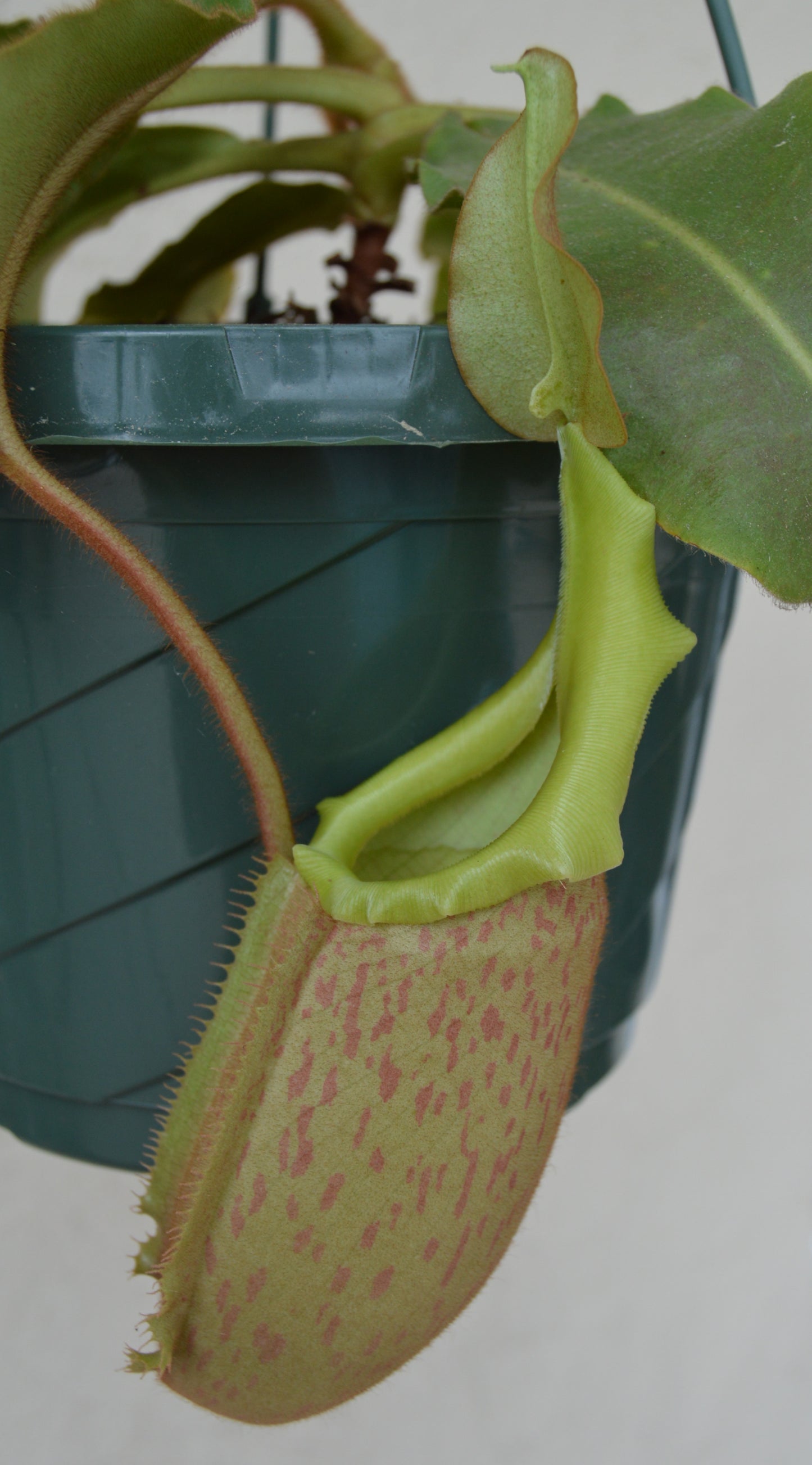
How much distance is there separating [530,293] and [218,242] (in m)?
0.36

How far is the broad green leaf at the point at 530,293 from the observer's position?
0.32 meters

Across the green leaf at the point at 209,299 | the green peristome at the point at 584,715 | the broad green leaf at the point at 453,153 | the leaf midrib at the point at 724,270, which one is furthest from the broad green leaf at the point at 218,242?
the green peristome at the point at 584,715

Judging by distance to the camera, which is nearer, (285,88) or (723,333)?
(723,333)

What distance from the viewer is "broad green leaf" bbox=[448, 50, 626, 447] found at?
319 millimetres

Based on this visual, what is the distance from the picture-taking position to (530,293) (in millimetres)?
345

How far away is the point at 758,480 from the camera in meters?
0.34

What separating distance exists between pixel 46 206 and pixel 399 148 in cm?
23

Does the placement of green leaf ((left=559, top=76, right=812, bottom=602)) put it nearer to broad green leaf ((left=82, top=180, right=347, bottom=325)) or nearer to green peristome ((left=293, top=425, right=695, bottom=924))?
green peristome ((left=293, top=425, right=695, bottom=924))

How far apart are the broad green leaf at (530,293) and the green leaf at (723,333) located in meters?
0.02

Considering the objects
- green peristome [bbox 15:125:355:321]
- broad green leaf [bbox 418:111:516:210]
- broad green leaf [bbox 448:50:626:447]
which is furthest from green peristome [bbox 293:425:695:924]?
green peristome [bbox 15:125:355:321]

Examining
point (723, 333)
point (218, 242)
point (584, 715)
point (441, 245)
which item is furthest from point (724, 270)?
point (218, 242)

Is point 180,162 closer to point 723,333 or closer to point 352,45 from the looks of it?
point 352,45

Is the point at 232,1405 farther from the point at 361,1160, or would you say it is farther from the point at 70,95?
the point at 70,95

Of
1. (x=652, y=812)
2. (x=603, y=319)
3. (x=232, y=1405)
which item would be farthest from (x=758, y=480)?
(x=232, y=1405)
